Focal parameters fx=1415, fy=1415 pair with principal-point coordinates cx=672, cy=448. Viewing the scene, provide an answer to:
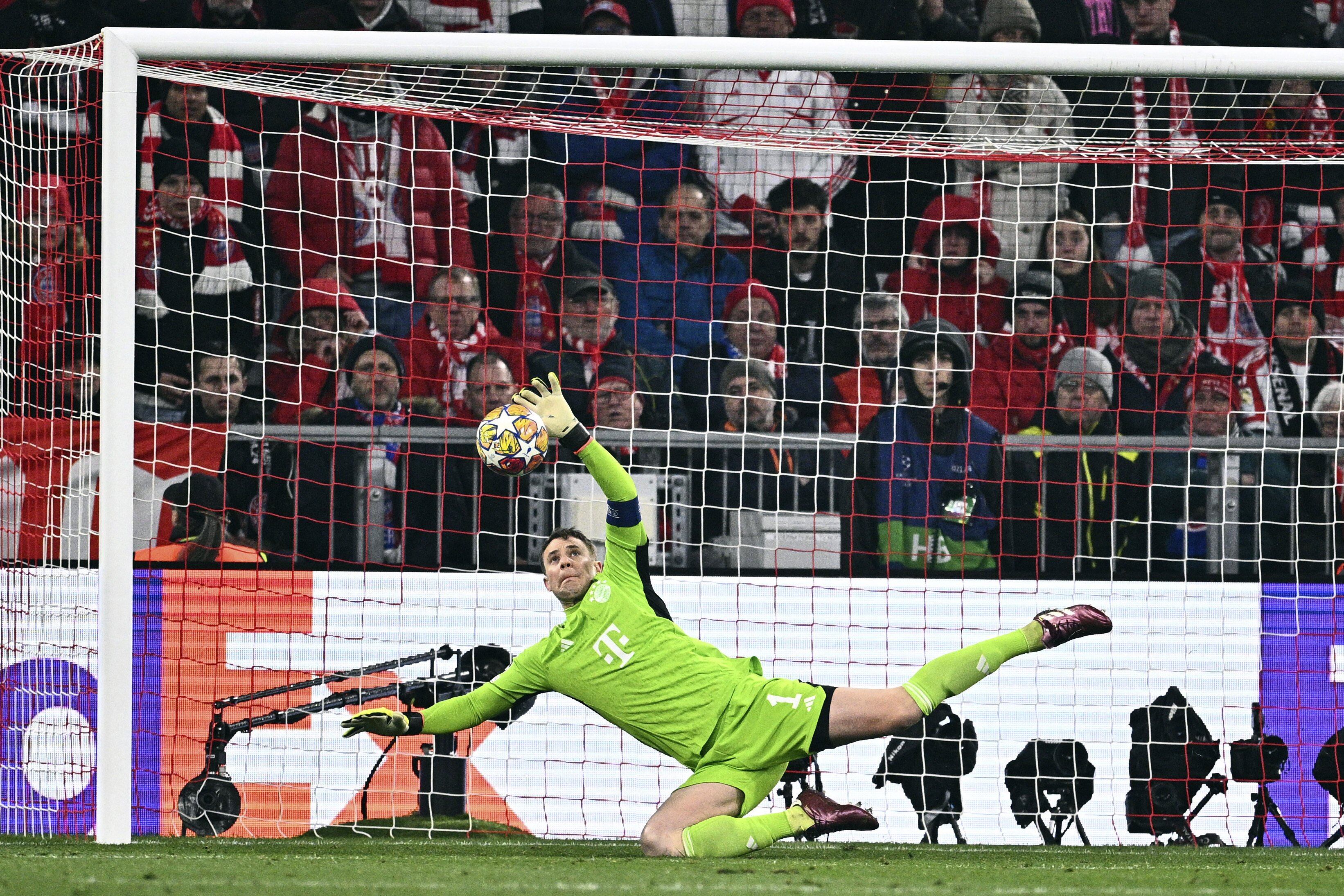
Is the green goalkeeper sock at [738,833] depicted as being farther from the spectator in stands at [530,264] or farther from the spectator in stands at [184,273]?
the spectator in stands at [184,273]

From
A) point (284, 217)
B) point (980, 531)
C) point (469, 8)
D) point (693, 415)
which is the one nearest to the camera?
→ point (980, 531)

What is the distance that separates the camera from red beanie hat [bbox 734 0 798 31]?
8125 millimetres

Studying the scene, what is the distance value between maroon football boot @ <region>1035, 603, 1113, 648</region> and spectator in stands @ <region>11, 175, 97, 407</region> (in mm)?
3652

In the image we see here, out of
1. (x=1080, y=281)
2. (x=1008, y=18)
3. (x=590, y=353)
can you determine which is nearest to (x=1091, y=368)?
(x=1080, y=281)

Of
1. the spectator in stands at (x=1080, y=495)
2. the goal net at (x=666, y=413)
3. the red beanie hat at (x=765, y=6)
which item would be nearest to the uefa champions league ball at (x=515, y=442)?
the goal net at (x=666, y=413)

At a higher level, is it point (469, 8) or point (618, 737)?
point (469, 8)

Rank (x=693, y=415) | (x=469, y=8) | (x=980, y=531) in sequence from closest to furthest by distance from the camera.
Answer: (x=980, y=531), (x=693, y=415), (x=469, y=8)

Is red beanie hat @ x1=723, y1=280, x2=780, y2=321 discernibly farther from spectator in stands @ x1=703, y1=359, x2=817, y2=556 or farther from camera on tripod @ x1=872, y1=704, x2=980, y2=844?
camera on tripod @ x1=872, y1=704, x2=980, y2=844

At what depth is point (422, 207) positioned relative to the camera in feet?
25.2

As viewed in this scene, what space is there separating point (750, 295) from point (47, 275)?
10.8 feet

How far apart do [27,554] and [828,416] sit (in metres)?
3.81

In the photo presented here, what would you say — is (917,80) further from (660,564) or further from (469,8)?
(660,564)

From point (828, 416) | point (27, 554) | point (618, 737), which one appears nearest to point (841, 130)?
point (828, 416)

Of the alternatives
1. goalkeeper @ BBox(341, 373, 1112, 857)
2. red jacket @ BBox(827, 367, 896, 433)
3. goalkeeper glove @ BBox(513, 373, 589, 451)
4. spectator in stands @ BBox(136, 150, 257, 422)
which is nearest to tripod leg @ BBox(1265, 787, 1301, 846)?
goalkeeper @ BBox(341, 373, 1112, 857)
